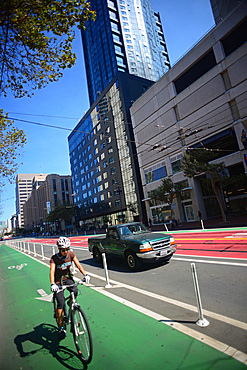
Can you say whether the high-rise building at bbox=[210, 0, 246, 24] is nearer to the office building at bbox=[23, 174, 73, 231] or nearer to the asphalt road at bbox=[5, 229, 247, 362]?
the asphalt road at bbox=[5, 229, 247, 362]

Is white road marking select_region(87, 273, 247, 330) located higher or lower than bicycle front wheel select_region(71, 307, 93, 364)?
lower

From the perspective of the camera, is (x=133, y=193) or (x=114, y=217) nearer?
(x=133, y=193)

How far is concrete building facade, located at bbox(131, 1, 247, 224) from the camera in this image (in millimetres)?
26609

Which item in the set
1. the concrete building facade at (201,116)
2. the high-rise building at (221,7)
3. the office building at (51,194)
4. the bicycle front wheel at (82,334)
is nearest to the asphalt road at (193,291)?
the bicycle front wheel at (82,334)

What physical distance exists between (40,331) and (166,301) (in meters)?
2.88

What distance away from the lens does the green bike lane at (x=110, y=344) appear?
9.70ft

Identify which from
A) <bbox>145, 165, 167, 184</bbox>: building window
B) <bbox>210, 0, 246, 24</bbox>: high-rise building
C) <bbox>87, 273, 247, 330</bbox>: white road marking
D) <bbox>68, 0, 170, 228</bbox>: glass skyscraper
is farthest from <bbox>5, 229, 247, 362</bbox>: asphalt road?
<bbox>210, 0, 246, 24</bbox>: high-rise building

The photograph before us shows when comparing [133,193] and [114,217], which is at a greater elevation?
[133,193]

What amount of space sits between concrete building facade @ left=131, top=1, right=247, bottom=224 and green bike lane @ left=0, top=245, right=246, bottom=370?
19.6m

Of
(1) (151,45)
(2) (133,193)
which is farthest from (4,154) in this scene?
(1) (151,45)

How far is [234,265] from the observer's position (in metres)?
6.74

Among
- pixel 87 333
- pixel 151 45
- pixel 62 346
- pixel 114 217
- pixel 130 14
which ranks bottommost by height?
pixel 62 346

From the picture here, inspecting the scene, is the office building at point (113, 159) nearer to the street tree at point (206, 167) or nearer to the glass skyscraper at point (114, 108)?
the glass skyscraper at point (114, 108)

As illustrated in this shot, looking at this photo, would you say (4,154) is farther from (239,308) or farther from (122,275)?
(239,308)
